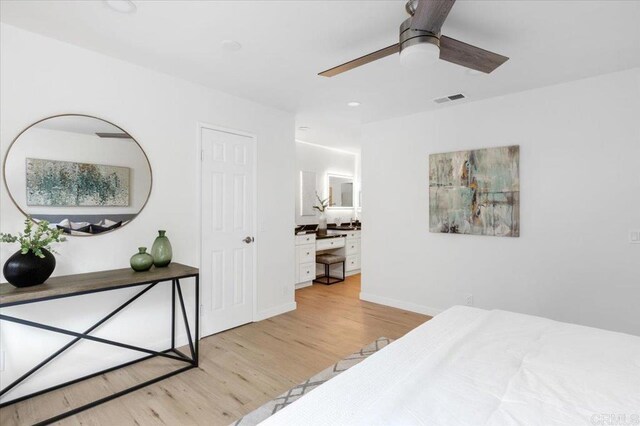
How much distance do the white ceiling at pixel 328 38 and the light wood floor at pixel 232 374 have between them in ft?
8.09

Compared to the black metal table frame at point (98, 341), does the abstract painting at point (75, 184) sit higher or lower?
higher

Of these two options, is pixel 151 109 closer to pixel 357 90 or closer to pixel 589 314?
pixel 357 90

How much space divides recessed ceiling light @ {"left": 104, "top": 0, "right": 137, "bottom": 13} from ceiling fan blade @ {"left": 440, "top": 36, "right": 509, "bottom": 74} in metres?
1.79

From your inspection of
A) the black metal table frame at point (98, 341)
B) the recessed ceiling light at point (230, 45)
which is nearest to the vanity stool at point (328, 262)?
the black metal table frame at point (98, 341)

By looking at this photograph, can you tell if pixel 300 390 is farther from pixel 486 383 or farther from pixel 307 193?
pixel 307 193

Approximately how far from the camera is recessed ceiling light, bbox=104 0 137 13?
1887mm

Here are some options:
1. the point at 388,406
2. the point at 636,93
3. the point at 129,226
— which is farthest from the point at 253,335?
the point at 636,93

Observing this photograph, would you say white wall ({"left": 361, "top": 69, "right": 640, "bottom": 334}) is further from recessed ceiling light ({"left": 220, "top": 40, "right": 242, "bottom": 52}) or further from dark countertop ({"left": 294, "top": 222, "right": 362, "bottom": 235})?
recessed ceiling light ({"left": 220, "top": 40, "right": 242, "bottom": 52})

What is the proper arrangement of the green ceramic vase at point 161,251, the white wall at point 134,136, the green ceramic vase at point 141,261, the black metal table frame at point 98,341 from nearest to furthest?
the black metal table frame at point 98,341 → the white wall at point 134,136 → the green ceramic vase at point 141,261 → the green ceramic vase at point 161,251

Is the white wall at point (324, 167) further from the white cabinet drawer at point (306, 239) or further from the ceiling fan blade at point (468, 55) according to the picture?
the ceiling fan blade at point (468, 55)

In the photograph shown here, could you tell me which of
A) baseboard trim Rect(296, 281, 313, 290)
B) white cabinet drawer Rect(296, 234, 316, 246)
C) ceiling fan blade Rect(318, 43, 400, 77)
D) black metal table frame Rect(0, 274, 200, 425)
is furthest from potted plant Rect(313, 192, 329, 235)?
ceiling fan blade Rect(318, 43, 400, 77)

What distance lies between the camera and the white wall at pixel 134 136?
2180 mm

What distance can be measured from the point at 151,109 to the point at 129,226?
3.37 ft

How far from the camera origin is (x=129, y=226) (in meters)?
2.68
